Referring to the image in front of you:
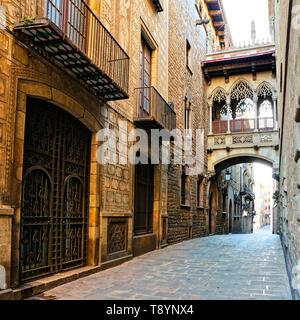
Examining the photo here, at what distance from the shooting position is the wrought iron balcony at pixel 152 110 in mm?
9668

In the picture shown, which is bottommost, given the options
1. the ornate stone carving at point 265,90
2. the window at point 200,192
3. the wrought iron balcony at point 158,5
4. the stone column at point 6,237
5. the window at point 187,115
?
the stone column at point 6,237

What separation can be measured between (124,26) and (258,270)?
6.29m

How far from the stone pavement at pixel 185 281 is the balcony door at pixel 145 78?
4100 mm

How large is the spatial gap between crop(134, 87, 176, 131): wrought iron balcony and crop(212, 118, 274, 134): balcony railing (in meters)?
9.05

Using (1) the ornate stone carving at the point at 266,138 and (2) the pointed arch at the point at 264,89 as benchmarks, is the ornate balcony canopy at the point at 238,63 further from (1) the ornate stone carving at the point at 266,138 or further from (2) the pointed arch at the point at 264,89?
(1) the ornate stone carving at the point at 266,138

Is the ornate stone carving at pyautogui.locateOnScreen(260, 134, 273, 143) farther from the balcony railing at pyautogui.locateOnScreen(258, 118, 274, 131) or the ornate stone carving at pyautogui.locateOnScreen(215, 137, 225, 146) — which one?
the ornate stone carving at pyautogui.locateOnScreen(215, 137, 225, 146)

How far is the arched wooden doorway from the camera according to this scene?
5.52 meters

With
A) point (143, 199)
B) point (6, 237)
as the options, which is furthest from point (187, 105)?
point (6, 237)

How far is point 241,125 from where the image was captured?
64.4 ft

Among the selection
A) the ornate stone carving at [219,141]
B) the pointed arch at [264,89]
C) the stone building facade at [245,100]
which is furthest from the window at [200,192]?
the pointed arch at [264,89]

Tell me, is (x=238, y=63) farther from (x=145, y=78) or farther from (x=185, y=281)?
(x=185, y=281)

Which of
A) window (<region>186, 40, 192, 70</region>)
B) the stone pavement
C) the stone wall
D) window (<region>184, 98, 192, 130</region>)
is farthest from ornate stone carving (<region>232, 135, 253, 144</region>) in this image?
the stone pavement

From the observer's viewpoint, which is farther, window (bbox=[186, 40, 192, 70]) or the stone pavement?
window (bbox=[186, 40, 192, 70])

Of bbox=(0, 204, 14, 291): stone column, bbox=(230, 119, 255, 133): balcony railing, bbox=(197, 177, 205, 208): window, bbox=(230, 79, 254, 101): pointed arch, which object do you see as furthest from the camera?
bbox=(230, 79, 254, 101): pointed arch
